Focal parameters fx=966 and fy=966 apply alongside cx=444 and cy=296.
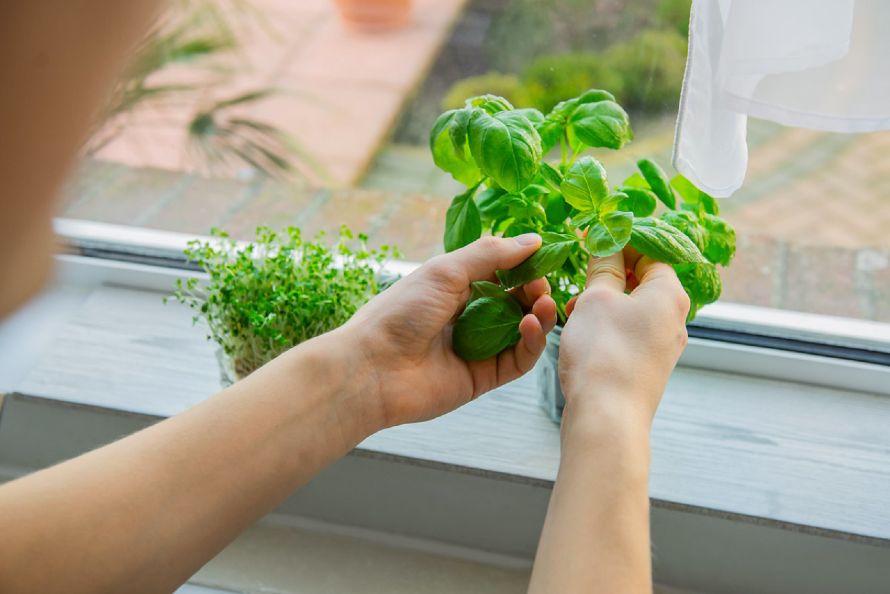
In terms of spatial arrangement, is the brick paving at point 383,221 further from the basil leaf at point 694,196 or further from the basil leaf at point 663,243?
the basil leaf at point 663,243

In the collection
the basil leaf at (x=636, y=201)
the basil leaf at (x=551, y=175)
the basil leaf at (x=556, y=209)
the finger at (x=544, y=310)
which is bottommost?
the finger at (x=544, y=310)

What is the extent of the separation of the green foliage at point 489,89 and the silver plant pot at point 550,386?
0.39 metres

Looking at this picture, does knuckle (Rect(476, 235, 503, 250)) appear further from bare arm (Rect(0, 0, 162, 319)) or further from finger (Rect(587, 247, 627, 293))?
bare arm (Rect(0, 0, 162, 319))

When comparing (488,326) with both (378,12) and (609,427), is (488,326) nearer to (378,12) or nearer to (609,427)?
(609,427)

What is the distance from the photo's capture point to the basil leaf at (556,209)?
3.07 ft

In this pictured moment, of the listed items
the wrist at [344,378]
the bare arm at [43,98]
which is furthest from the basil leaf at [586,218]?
the bare arm at [43,98]

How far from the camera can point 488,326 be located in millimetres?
901

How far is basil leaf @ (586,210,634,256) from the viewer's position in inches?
31.8

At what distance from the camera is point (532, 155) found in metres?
0.84

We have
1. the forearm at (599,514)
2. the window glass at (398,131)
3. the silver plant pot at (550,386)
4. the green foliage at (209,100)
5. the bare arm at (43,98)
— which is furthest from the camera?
the green foliage at (209,100)

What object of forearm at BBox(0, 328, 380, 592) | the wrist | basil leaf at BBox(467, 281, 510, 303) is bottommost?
forearm at BBox(0, 328, 380, 592)

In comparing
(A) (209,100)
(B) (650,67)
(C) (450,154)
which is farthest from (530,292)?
(A) (209,100)

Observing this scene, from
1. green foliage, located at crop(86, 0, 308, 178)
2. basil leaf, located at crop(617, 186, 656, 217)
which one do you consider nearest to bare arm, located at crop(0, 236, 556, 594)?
basil leaf, located at crop(617, 186, 656, 217)

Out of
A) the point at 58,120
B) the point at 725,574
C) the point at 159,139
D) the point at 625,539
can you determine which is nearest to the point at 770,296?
the point at 725,574
